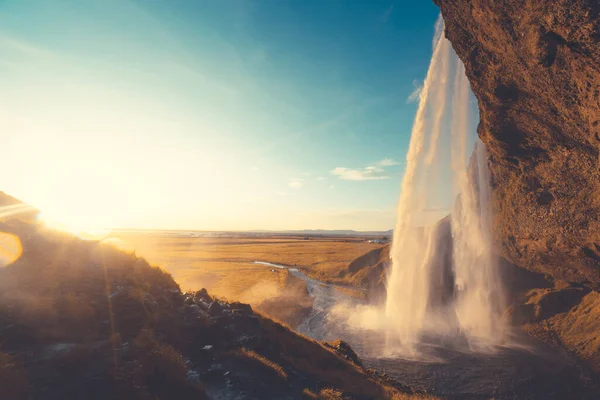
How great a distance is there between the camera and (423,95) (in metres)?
30.7

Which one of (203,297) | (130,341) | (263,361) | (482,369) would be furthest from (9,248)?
(482,369)

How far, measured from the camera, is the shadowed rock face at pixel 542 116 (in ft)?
38.6

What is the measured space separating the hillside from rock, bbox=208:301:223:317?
0.16 feet

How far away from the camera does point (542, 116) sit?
15.8 meters

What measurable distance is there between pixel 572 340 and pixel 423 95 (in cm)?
2285

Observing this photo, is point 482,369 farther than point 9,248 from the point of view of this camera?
Yes

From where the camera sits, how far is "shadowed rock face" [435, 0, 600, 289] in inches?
464

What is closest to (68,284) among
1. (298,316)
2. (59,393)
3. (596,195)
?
(59,393)

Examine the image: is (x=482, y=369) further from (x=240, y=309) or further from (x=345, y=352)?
(x=240, y=309)

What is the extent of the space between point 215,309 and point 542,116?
19.3 metres

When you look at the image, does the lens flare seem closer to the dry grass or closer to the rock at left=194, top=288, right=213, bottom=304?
the rock at left=194, top=288, right=213, bottom=304

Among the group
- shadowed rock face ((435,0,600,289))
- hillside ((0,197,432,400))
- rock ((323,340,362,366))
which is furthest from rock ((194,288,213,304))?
shadowed rock face ((435,0,600,289))

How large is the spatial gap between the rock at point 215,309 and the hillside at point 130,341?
0.05 metres

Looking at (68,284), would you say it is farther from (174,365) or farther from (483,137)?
(483,137)
